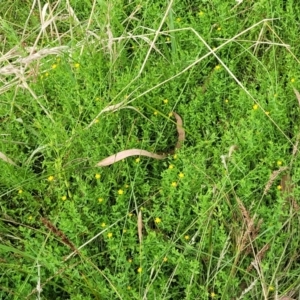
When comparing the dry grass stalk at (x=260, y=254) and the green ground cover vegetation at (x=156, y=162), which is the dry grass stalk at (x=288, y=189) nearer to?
the green ground cover vegetation at (x=156, y=162)

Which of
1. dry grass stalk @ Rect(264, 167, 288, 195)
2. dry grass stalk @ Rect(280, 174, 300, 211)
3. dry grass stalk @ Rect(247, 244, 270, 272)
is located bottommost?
dry grass stalk @ Rect(247, 244, 270, 272)

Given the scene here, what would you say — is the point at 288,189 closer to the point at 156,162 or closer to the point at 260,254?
the point at 260,254

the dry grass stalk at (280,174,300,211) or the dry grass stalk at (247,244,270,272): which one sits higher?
the dry grass stalk at (280,174,300,211)

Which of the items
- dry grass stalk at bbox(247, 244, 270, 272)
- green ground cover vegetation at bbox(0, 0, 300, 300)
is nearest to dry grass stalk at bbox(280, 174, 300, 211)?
green ground cover vegetation at bbox(0, 0, 300, 300)

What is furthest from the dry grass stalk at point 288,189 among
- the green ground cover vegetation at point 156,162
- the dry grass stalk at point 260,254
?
the dry grass stalk at point 260,254

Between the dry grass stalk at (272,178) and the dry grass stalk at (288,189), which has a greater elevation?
the dry grass stalk at (272,178)

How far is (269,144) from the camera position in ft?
5.41

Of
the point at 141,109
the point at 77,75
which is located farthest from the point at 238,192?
the point at 77,75

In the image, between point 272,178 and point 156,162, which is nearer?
point 272,178

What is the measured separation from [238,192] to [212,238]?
0.16m

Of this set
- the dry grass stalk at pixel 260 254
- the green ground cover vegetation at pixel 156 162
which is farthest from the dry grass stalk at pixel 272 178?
the dry grass stalk at pixel 260 254

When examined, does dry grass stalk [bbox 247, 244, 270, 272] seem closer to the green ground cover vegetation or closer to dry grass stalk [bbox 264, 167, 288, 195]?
the green ground cover vegetation

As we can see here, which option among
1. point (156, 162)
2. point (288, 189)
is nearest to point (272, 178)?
point (288, 189)

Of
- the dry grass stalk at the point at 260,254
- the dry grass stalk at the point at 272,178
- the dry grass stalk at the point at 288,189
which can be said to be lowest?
the dry grass stalk at the point at 260,254
